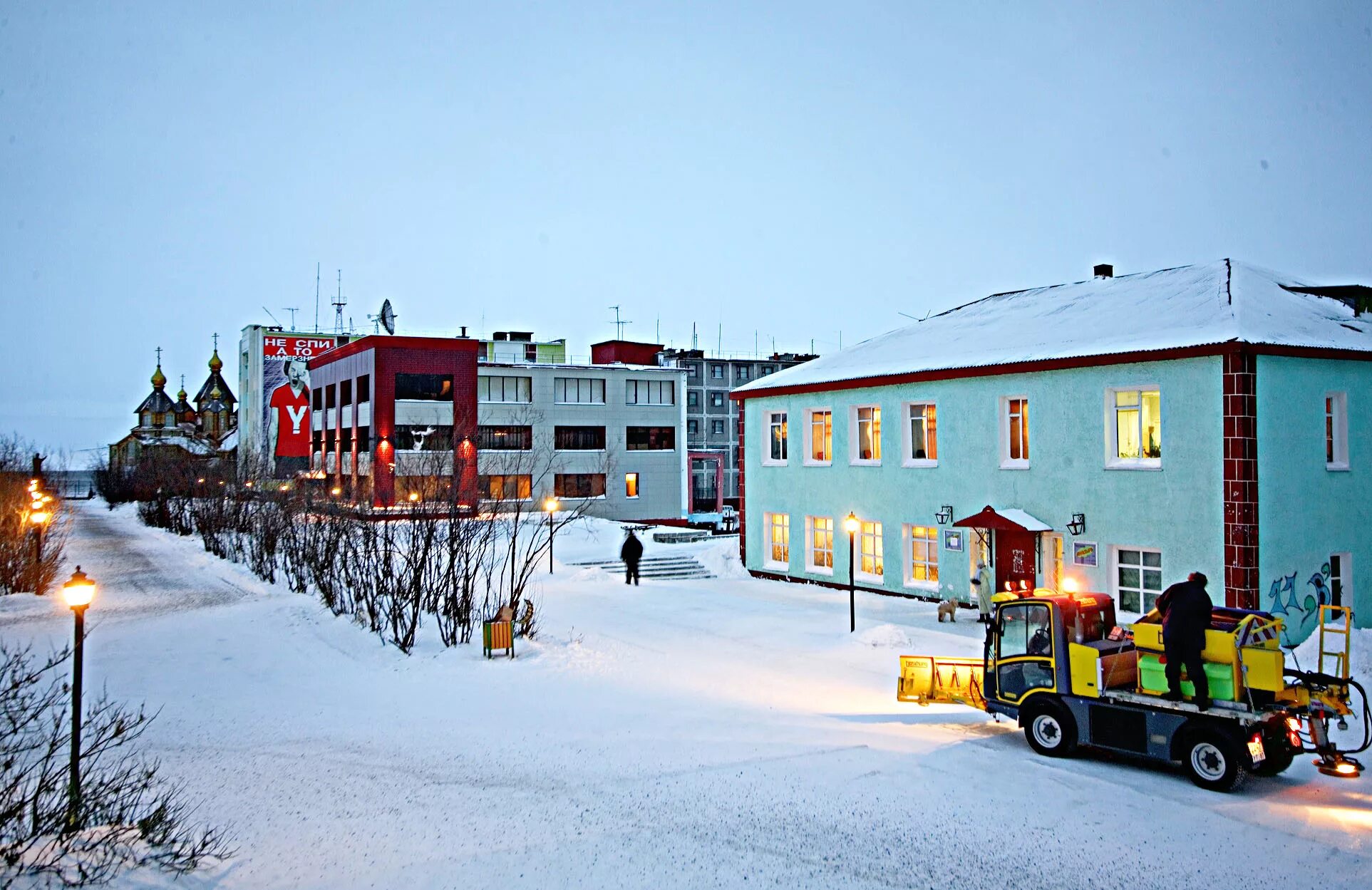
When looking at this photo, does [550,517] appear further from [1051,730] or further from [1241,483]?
[1241,483]

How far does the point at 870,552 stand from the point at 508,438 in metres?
32.2

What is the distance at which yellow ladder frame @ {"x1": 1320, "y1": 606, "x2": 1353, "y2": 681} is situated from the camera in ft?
35.3

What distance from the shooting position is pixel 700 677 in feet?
52.7

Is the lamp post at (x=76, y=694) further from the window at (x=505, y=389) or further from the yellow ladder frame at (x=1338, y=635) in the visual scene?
the window at (x=505, y=389)

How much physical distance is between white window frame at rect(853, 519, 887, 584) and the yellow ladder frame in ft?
31.0

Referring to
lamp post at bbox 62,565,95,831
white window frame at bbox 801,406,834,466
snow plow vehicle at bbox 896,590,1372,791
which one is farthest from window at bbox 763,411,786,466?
lamp post at bbox 62,565,95,831

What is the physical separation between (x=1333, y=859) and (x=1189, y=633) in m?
2.42

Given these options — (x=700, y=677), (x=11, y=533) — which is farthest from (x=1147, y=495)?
(x=11, y=533)

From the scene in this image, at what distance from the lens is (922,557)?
79.7 ft

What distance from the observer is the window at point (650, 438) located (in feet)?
187

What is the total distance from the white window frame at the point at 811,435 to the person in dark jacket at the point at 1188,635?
54.4 feet

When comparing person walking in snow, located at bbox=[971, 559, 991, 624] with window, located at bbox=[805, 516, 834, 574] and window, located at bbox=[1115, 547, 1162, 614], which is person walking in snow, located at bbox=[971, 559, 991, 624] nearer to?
window, located at bbox=[1115, 547, 1162, 614]

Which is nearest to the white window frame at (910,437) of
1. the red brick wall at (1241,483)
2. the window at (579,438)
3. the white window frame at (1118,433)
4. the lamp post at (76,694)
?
the white window frame at (1118,433)

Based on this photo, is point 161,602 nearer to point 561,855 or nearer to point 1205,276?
point 561,855
